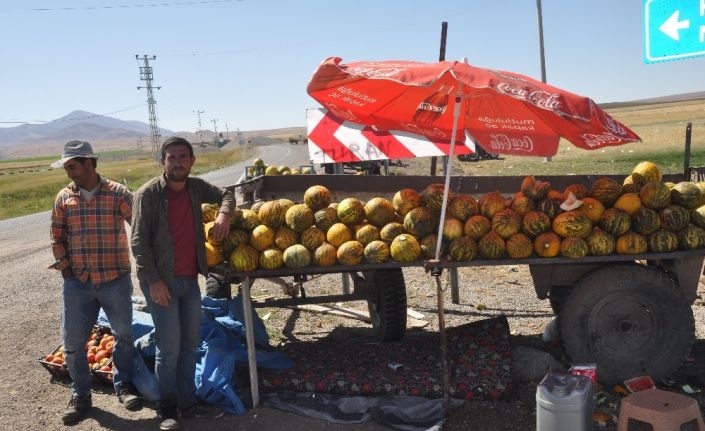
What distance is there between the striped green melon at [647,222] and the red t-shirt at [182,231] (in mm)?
3704

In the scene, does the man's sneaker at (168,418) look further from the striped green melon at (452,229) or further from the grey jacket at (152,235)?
the striped green melon at (452,229)

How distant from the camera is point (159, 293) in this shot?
4.41 meters


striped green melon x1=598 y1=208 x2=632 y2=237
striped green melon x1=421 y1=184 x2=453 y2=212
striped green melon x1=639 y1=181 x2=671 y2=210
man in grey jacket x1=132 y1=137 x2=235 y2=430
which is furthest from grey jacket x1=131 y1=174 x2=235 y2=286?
striped green melon x1=639 y1=181 x2=671 y2=210

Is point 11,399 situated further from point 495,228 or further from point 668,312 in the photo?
point 668,312

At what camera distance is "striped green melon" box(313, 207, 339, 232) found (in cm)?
518

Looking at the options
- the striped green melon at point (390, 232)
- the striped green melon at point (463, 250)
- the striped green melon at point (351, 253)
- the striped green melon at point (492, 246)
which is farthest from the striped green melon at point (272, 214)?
the striped green melon at point (492, 246)

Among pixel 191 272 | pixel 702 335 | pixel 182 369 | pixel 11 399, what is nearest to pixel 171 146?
pixel 191 272

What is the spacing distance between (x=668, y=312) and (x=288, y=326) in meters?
4.24

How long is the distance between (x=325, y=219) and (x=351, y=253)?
0.49 metres

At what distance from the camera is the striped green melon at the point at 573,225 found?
15.8 feet

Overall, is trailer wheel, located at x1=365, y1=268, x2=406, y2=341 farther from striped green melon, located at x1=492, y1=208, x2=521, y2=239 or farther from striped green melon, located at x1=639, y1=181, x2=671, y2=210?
striped green melon, located at x1=639, y1=181, x2=671, y2=210

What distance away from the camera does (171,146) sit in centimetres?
451

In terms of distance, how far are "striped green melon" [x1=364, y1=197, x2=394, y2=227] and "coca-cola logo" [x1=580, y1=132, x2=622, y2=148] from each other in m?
1.71

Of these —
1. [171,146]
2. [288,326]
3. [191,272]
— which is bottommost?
[288,326]
